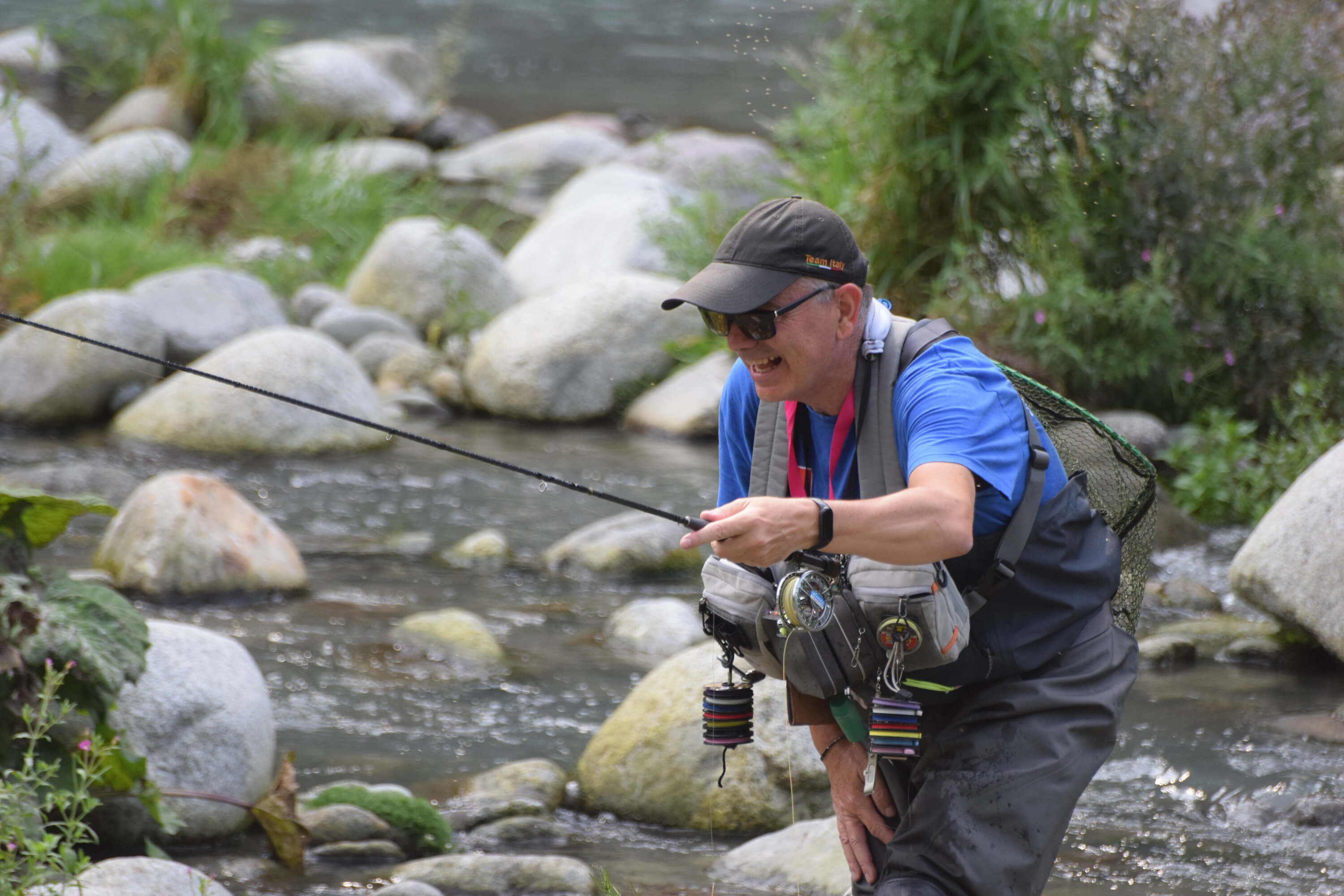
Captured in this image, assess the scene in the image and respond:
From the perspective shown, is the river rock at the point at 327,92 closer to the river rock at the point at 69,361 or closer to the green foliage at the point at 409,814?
the river rock at the point at 69,361

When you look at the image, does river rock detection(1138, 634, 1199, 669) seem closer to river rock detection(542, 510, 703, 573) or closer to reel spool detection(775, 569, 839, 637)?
river rock detection(542, 510, 703, 573)

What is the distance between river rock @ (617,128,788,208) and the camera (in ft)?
36.2

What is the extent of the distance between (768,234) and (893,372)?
12.4 inches

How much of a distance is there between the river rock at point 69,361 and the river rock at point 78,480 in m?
1.24

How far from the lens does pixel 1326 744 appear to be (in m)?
4.93

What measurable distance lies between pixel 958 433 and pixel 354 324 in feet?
30.2

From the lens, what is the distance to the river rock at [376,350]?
1073cm

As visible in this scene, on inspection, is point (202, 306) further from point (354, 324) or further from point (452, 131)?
point (452, 131)

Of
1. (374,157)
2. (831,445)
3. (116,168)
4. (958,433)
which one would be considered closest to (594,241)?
(116,168)

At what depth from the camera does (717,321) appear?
2.46 metres

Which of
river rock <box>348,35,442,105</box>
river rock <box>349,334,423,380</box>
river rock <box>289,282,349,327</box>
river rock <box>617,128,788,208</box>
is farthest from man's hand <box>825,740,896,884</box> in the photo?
river rock <box>348,35,442,105</box>

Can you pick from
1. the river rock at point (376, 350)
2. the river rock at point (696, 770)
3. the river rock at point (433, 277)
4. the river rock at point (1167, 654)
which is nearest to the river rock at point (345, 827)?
the river rock at point (696, 770)

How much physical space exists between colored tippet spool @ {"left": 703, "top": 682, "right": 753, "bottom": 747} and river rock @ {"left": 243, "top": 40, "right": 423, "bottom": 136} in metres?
13.2

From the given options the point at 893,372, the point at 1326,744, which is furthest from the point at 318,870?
the point at 1326,744
